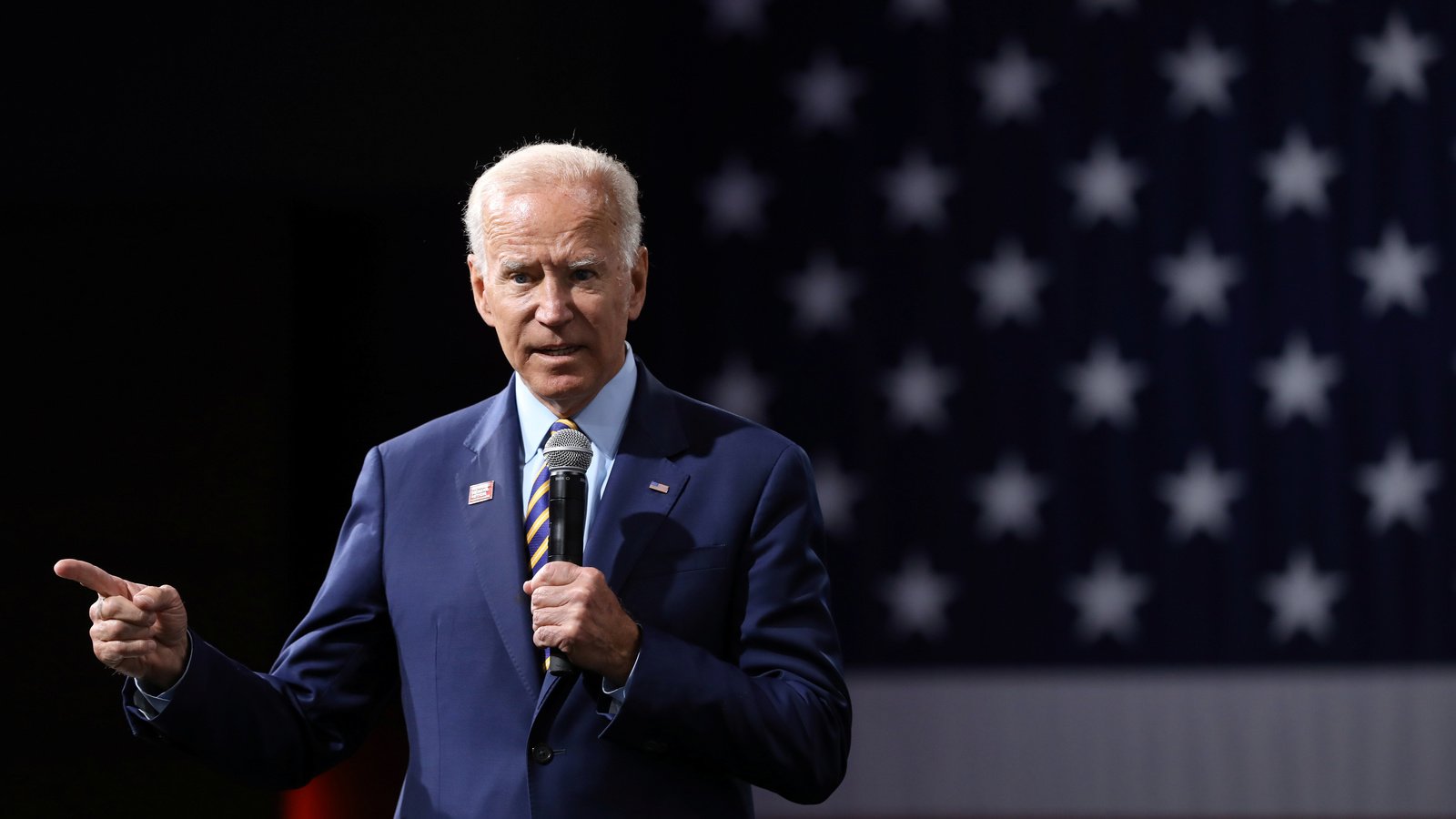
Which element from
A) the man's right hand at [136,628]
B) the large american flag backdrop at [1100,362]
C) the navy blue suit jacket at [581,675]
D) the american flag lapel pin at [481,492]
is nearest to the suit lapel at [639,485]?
the navy blue suit jacket at [581,675]

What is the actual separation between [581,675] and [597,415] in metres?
0.33

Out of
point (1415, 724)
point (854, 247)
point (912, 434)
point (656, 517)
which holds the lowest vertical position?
point (1415, 724)

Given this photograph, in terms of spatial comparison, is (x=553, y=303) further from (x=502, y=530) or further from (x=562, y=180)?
(x=502, y=530)

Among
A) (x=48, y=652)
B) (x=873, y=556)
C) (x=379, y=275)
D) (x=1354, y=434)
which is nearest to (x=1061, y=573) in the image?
(x=873, y=556)

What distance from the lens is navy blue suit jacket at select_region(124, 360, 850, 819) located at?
1.55 m

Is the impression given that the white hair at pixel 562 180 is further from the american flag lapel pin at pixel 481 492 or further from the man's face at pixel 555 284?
the american flag lapel pin at pixel 481 492

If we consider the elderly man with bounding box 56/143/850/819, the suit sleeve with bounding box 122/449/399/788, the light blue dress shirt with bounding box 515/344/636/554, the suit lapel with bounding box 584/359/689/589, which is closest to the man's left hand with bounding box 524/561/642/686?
the elderly man with bounding box 56/143/850/819

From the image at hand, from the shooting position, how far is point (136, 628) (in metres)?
1.52

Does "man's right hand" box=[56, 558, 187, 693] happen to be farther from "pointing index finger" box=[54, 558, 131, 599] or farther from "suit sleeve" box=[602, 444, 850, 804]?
"suit sleeve" box=[602, 444, 850, 804]

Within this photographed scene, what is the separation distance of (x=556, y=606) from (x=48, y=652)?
2.43 meters

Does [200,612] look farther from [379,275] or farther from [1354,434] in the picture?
[1354,434]

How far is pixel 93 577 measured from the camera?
151 cm

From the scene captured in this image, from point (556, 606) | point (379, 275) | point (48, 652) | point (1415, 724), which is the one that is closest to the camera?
point (556, 606)

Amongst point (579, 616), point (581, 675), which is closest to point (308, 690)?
point (581, 675)
